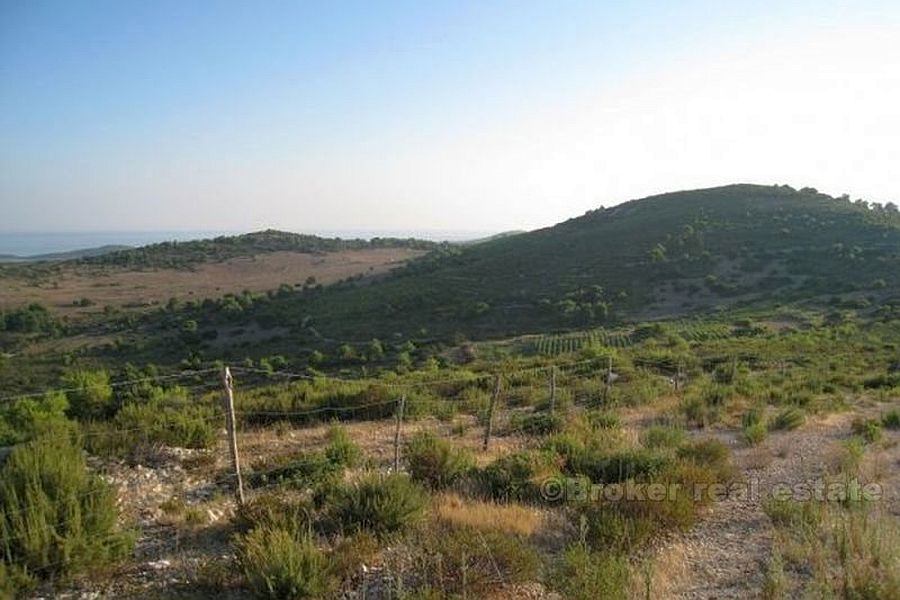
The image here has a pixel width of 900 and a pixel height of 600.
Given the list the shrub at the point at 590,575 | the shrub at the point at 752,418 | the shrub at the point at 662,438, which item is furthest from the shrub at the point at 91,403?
the shrub at the point at 752,418

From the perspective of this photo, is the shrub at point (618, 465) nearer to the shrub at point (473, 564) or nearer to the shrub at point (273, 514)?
the shrub at point (473, 564)

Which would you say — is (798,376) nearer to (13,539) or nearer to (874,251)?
(13,539)

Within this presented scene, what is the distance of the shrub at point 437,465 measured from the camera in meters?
8.64

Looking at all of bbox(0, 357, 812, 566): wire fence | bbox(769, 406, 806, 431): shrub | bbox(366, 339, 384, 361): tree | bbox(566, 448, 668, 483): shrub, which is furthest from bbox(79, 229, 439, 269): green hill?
bbox(566, 448, 668, 483): shrub

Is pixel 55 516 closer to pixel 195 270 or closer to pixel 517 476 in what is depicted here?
pixel 517 476

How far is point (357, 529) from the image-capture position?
21.6ft

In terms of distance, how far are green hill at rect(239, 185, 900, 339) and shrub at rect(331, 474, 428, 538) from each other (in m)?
39.0

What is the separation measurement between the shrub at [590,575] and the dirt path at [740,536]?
556 mm

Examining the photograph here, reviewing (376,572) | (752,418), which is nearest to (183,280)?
(752,418)

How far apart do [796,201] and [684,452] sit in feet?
263

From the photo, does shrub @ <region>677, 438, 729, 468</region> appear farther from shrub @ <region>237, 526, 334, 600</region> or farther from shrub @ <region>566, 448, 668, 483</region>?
shrub @ <region>237, 526, 334, 600</region>

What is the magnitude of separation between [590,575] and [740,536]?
2.46 metres

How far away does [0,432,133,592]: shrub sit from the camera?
18.8ft

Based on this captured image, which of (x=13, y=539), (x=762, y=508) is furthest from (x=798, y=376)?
(x=13, y=539)
